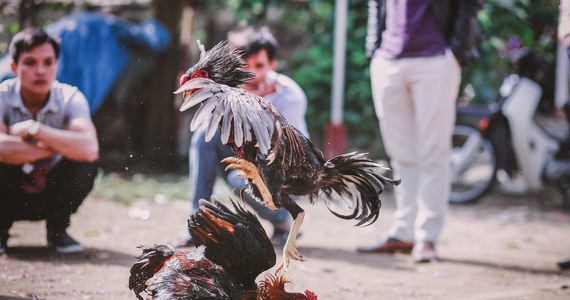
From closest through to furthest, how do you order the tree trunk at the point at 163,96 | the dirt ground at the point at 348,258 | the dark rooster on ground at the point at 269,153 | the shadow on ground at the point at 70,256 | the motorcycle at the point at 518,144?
the dark rooster on ground at the point at 269,153 < the dirt ground at the point at 348,258 < the shadow on ground at the point at 70,256 < the motorcycle at the point at 518,144 < the tree trunk at the point at 163,96

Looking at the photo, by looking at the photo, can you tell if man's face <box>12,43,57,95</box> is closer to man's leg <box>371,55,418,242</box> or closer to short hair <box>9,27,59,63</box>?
short hair <box>9,27,59,63</box>

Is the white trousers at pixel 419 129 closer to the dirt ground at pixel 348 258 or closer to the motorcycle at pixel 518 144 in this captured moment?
the dirt ground at pixel 348 258

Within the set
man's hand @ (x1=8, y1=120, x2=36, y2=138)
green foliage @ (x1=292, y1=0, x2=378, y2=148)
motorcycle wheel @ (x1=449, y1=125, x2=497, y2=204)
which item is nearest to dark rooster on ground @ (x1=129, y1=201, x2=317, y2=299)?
man's hand @ (x1=8, y1=120, x2=36, y2=138)

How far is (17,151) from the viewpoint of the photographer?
381 centimetres

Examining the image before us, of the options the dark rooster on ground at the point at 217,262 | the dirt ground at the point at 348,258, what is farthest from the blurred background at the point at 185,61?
the dark rooster on ground at the point at 217,262

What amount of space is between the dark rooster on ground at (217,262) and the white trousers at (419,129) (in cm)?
205

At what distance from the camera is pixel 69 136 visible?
12.6 ft

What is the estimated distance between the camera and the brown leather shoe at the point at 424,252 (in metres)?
4.36

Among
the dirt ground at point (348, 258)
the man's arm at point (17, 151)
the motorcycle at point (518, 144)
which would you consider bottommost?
the dirt ground at point (348, 258)

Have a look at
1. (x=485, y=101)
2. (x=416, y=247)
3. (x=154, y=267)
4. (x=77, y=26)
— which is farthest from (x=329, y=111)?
(x=154, y=267)

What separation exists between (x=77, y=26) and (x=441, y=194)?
418 cm

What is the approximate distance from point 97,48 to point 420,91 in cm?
377

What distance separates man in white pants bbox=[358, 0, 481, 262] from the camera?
4.32 m

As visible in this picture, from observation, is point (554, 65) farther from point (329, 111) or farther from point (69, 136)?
point (69, 136)
